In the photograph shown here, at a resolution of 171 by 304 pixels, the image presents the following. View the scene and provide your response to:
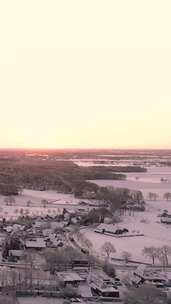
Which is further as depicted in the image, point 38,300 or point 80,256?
point 80,256

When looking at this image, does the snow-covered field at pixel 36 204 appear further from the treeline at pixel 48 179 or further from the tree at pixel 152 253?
the tree at pixel 152 253

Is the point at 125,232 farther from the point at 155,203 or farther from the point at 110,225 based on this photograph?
the point at 155,203

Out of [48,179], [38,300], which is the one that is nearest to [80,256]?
[38,300]

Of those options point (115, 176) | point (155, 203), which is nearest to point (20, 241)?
point (155, 203)

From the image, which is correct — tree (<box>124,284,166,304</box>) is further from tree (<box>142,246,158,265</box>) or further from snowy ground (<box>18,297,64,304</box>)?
tree (<box>142,246,158,265</box>)

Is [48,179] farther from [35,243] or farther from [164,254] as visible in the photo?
[164,254]
